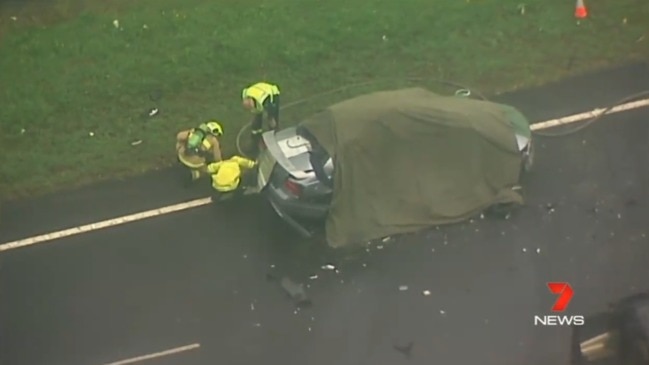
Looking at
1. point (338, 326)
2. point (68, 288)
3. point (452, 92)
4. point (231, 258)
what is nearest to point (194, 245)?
point (231, 258)

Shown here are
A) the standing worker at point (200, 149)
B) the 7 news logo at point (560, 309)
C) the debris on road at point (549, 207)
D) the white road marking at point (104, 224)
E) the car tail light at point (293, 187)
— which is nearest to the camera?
the 7 news logo at point (560, 309)

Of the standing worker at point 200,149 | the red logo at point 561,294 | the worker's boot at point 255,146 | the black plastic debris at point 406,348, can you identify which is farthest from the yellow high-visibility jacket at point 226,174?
the red logo at point 561,294

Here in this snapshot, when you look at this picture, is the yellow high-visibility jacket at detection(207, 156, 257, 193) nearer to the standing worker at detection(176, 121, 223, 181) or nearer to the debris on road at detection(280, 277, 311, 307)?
the standing worker at detection(176, 121, 223, 181)

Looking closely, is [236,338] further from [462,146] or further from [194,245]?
[462,146]

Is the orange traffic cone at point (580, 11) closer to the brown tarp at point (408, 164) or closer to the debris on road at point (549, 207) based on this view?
the brown tarp at point (408, 164)

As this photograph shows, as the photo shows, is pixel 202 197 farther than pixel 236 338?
Yes
